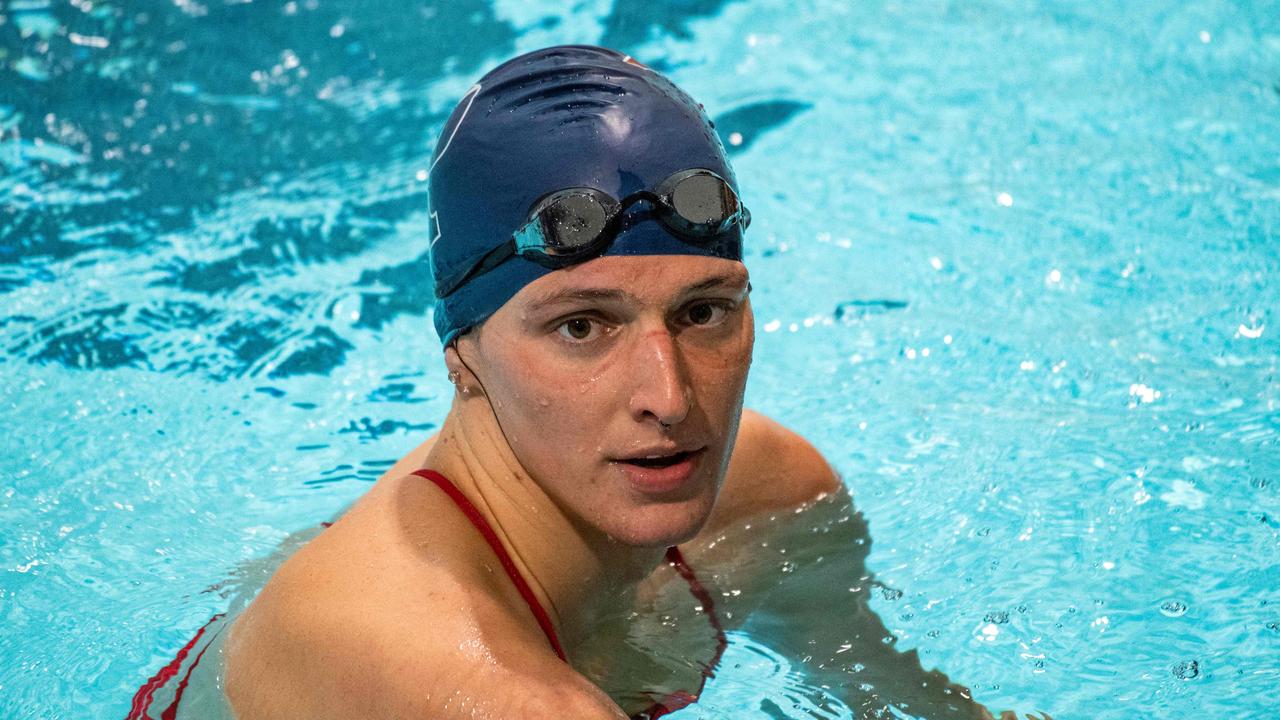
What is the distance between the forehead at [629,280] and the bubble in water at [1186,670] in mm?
1684

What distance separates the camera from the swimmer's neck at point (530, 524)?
9.30ft

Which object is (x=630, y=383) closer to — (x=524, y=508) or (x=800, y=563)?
(x=524, y=508)

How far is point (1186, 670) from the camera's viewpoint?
3391 mm

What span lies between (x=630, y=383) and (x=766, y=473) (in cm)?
134

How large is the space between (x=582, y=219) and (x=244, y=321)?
3293 mm

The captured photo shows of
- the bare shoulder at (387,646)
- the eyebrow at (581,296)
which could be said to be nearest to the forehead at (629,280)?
the eyebrow at (581,296)

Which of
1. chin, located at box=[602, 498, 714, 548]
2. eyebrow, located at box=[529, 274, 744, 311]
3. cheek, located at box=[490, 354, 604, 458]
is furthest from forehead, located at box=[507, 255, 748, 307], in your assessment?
chin, located at box=[602, 498, 714, 548]

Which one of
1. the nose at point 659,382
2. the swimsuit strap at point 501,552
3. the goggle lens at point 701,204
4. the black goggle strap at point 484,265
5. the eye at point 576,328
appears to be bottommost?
the swimsuit strap at point 501,552

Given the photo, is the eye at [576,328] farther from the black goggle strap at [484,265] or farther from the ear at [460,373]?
the ear at [460,373]

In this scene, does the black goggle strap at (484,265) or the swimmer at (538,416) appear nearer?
the swimmer at (538,416)

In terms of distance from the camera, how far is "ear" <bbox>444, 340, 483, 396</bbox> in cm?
289

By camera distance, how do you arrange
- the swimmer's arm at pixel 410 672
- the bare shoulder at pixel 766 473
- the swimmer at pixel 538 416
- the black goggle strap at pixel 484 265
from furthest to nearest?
the bare shoulder at pixel 766 473 < the black goggle strap at pixel 484 265 < the swimmer at pixel 538 416 < the swimmer's arm at pixel 410 672

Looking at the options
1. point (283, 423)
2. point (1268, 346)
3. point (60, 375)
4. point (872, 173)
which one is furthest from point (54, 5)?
point (1268, 346)

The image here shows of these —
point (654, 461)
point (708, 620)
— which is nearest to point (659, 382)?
point (654, 461)
